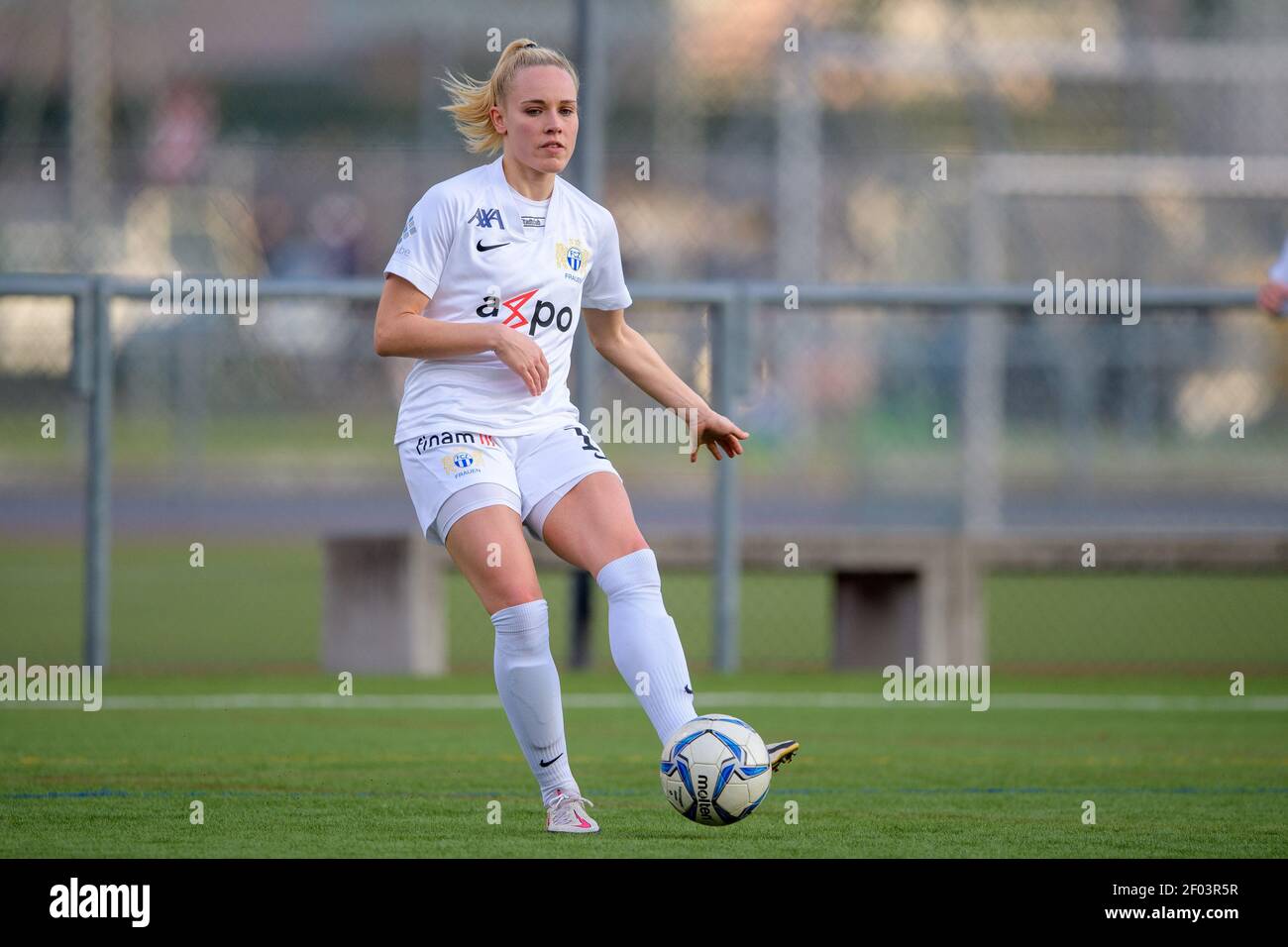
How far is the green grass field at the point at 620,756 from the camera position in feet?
17.2

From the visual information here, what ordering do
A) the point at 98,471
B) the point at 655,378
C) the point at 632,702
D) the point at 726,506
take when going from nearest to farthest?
1. the point at 655,378
2. the point at 632,702
3. the point at 98,471
4. the point at 726,506

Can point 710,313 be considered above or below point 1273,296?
above

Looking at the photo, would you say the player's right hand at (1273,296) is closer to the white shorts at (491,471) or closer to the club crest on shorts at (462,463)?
the white shorts at (491,471)

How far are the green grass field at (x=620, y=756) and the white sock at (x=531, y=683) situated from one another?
8.6 inches

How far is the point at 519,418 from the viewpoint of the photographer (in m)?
5.34

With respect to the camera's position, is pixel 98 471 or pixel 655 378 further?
pixel 98 471

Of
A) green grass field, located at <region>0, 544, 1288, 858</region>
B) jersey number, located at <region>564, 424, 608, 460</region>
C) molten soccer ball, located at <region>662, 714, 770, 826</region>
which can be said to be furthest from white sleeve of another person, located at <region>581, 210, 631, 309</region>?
green grass field, located at <region>0, 544, 1288, 858</region>

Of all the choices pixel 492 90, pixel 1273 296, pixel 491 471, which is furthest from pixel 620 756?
pixel 1273 296

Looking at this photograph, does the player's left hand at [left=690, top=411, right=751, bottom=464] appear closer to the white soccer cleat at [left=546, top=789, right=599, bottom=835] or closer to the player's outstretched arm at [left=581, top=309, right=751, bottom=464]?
the player's outstretched arm at [left=581, top=309, right=751, bottom=464]

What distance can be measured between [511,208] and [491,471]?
700mm

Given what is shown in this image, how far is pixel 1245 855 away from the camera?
5035 millimetres

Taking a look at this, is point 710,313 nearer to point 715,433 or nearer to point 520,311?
point 715,433

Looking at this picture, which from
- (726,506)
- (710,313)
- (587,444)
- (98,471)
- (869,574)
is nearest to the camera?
(587,444)
